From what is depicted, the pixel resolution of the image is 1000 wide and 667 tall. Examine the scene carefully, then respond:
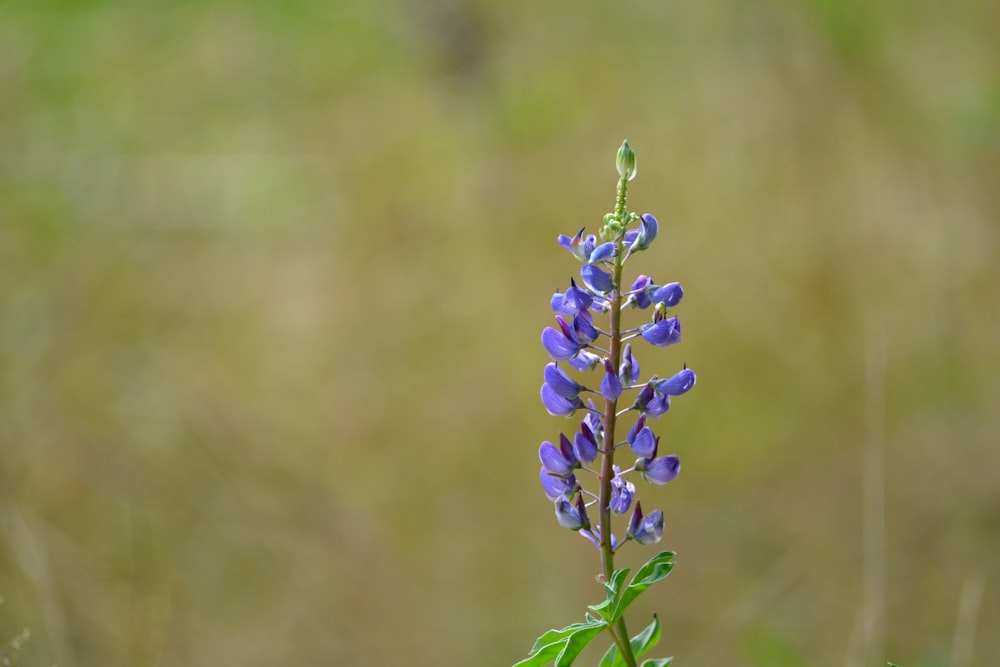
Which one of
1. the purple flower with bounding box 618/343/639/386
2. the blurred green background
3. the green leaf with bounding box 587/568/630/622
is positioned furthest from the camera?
the blurred green background

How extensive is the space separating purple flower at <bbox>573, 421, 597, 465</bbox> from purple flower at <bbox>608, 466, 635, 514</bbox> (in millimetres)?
41

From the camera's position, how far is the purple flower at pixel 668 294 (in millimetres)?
1099

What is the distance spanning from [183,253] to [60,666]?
2.33 metres

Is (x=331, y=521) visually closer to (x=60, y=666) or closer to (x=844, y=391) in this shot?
(x=60, y=666)

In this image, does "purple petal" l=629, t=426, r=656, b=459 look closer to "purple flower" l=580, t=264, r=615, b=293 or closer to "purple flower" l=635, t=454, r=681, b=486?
"purple flower" l=635, t=454, r=681, b=486

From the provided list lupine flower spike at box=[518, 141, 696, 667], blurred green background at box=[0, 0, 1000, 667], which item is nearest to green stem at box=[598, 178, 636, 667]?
lupine flower spike at box=[518, 141, 696, 667]

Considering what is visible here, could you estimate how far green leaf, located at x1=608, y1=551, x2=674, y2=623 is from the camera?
100 cm

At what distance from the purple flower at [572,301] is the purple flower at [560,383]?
0.22ft

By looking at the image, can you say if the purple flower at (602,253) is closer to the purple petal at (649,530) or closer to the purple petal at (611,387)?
the purple petal at (611,387)

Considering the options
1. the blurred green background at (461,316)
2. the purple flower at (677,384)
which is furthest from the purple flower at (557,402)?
the blurred green background at (461,316)

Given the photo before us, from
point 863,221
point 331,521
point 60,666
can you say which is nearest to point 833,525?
point 863,221

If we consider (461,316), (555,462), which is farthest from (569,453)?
(461,316)

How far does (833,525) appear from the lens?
2930 mm

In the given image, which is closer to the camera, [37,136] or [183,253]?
[37,136]
